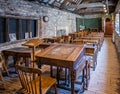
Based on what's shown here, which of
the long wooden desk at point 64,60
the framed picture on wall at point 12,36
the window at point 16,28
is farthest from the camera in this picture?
the framed picture on wall at point 12,36

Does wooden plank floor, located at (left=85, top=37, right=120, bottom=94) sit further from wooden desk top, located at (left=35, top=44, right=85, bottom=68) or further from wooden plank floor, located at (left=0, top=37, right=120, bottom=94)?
wooden desk top, located at (left=35, top=44, right=85, bottom=68)

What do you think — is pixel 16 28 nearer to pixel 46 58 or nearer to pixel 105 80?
pixel 46 58

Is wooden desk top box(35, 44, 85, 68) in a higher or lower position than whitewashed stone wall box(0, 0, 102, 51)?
lower

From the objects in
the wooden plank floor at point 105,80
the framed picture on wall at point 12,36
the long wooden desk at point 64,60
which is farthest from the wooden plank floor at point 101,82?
the framed picture on wall at point 12,36

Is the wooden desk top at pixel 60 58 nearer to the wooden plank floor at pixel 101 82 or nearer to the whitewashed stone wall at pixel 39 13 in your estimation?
the wooden plank floor at pixel 101 82

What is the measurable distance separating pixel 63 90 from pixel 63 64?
1034 mm

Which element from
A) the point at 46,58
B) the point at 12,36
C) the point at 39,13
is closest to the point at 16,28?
the point at 12,36

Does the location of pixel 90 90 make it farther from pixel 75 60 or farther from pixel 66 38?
pixel 66 38

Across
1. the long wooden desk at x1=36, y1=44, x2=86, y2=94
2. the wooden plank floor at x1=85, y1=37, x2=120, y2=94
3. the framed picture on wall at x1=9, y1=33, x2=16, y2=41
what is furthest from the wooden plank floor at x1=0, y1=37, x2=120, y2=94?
the framed picture on wall at x1=9, y1=33, x2=16, y2=41

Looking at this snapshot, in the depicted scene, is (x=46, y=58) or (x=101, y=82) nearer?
(x=46, y=58)

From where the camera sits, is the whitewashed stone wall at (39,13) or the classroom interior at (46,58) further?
the whitewashed stone wall at (39,13)

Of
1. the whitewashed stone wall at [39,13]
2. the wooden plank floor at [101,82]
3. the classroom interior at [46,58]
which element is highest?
the whitewashed stone wall at [39,13]

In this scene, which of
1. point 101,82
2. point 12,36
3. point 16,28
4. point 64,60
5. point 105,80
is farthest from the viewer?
point 16,28

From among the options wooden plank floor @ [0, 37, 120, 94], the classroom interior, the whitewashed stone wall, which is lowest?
wooden plank floor @ [0, 37, 120, 94]
